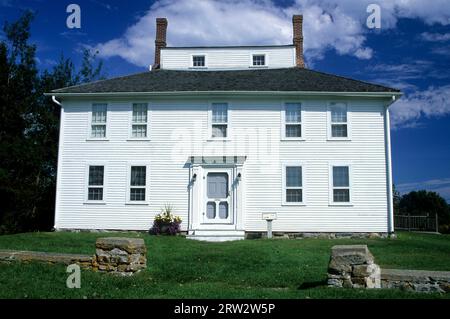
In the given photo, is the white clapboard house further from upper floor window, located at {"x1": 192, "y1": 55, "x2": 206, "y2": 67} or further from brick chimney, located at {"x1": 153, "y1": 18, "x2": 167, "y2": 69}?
brick chimney, located at {"x1": 153, "y1": 18, "x2": 167, "y2": 69}

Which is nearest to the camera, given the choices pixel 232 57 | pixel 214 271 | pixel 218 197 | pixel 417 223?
pixel 214 271

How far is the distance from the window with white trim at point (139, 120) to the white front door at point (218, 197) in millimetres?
3324

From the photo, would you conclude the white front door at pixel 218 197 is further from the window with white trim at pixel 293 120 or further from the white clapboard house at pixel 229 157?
the window with white trim at pixel 293 120

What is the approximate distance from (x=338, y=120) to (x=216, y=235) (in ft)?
22.9

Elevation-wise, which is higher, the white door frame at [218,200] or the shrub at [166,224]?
the white door frame at [218,200]

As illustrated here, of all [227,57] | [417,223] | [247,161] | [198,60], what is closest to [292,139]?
[247,161]

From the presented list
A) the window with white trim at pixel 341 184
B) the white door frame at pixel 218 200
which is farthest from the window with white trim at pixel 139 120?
the window with white trim at pixel 341 184

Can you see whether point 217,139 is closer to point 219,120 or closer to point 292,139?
point 219,120

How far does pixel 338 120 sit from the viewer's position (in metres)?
19.0

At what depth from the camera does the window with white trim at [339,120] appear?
18.9 metres
